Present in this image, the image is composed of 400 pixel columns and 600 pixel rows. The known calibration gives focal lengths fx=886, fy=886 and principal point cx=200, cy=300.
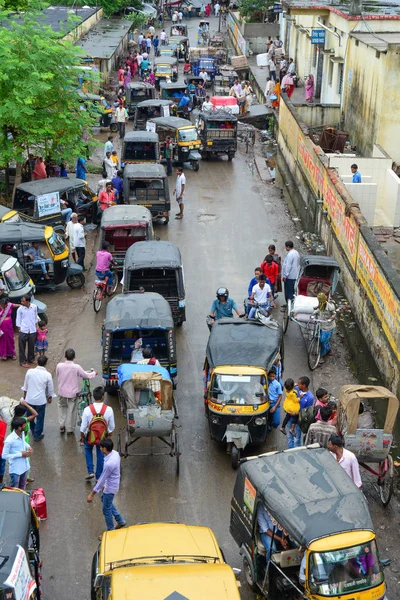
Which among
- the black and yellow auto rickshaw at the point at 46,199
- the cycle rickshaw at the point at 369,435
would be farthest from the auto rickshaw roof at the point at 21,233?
the cycle rickshaw at the point at 369,435

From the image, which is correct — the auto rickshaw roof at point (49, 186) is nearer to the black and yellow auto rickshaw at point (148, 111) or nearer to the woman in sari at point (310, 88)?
the black and yellow auto rickshaw at point (148, 111)

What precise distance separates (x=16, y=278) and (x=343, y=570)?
11.6 meters

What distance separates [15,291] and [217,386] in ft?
21.7

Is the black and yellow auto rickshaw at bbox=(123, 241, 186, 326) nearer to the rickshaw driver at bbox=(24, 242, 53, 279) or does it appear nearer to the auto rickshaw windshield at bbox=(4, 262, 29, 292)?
the auto rickshaw windshield at bbox=(4, 262, 29, 292)

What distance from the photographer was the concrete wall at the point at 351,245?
15914mm

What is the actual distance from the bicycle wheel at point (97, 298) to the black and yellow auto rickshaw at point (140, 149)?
36.0 feet

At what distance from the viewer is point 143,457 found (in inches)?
555

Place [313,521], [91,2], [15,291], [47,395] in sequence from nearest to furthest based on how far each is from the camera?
[313,521]
[47,395]
[15,291]
[91,2]

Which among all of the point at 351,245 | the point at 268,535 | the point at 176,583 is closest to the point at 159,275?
the point at 351,245

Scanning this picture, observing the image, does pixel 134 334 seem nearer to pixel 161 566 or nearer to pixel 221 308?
pixel 221 308

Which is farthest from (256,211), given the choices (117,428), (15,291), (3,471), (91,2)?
(91,2)

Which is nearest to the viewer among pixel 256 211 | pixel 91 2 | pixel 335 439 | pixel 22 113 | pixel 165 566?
pixel 165 566

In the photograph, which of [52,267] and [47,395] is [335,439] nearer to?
[47,395]

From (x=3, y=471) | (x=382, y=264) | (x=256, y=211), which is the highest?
(x=382, y=264)
